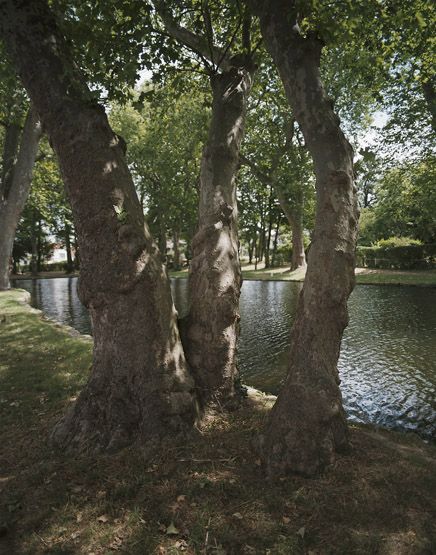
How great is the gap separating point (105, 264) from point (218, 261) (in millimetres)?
1507

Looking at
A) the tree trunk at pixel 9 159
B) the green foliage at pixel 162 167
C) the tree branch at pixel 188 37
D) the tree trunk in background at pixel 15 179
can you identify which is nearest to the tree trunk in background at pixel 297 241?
the green foliage at pixel 162 167

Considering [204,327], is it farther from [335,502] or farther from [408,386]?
[408,386]

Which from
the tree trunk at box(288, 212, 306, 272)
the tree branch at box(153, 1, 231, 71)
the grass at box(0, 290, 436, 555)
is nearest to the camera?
the grass at box(0, 290, 436, 555)

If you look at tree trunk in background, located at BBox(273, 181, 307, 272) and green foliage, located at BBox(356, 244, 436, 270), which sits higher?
tree trunk in background, located at BBox(273, 181, 307, 272)

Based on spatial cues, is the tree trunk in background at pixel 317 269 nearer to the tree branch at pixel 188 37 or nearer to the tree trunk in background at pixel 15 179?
the tree branch at pixel 188 37

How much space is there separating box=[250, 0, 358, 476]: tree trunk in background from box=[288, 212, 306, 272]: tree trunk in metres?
30.2

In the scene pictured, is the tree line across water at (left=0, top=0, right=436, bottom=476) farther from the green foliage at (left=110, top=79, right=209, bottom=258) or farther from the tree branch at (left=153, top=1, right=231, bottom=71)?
the green foliage at (left=110, top=79, right=209, bottom=258)

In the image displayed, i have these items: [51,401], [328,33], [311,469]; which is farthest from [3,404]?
[328,33]

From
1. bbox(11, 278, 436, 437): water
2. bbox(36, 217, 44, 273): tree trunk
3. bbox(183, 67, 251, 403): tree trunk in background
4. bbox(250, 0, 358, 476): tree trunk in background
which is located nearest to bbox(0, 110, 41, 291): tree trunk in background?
bbox(11, 278, 436, 437): water

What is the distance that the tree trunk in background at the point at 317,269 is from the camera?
3.99m

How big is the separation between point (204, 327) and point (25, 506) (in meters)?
2.61

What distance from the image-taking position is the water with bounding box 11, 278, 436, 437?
7508mm

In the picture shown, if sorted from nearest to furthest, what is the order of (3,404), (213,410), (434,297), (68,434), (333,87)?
(68,434) → (213,410) → (3,404) → (434,297) → (333,87)

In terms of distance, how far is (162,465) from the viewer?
13.1 ft
